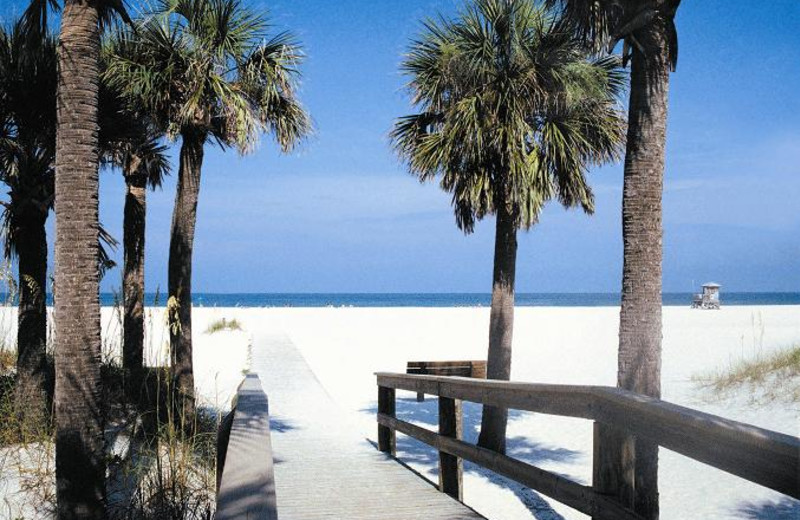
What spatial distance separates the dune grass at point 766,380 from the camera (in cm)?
1286

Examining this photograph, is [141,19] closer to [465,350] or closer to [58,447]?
[58,447]

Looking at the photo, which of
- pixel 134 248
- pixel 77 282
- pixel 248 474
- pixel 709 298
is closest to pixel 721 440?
pixel 248 474

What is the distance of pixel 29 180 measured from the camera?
914 cm

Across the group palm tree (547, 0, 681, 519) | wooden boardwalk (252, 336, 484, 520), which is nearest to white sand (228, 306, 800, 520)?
wooden boardwalk (252, 336, 484, 520)

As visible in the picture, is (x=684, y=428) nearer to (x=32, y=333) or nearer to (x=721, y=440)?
(x=721, y=440)

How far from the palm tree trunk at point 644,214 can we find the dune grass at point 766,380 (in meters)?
8.16

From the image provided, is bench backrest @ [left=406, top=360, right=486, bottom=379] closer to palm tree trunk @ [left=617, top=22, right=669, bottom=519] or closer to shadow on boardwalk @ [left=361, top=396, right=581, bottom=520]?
shadow on boardwalk @ [left=361, top=396, right=581, bottom=520]

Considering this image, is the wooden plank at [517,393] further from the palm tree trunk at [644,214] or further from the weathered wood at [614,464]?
the palm tree trunk at [644,214]

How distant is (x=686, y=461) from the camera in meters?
10.4

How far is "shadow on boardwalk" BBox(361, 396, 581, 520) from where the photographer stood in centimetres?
908

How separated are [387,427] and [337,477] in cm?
131

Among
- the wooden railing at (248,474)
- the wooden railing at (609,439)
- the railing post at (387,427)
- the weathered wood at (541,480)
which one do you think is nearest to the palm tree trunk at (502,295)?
the railing post at (387,427)

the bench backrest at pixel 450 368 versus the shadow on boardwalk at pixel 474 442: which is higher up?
the bench backrest at pixel 450 368

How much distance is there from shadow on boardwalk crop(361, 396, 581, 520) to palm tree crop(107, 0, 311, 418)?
3381mm
